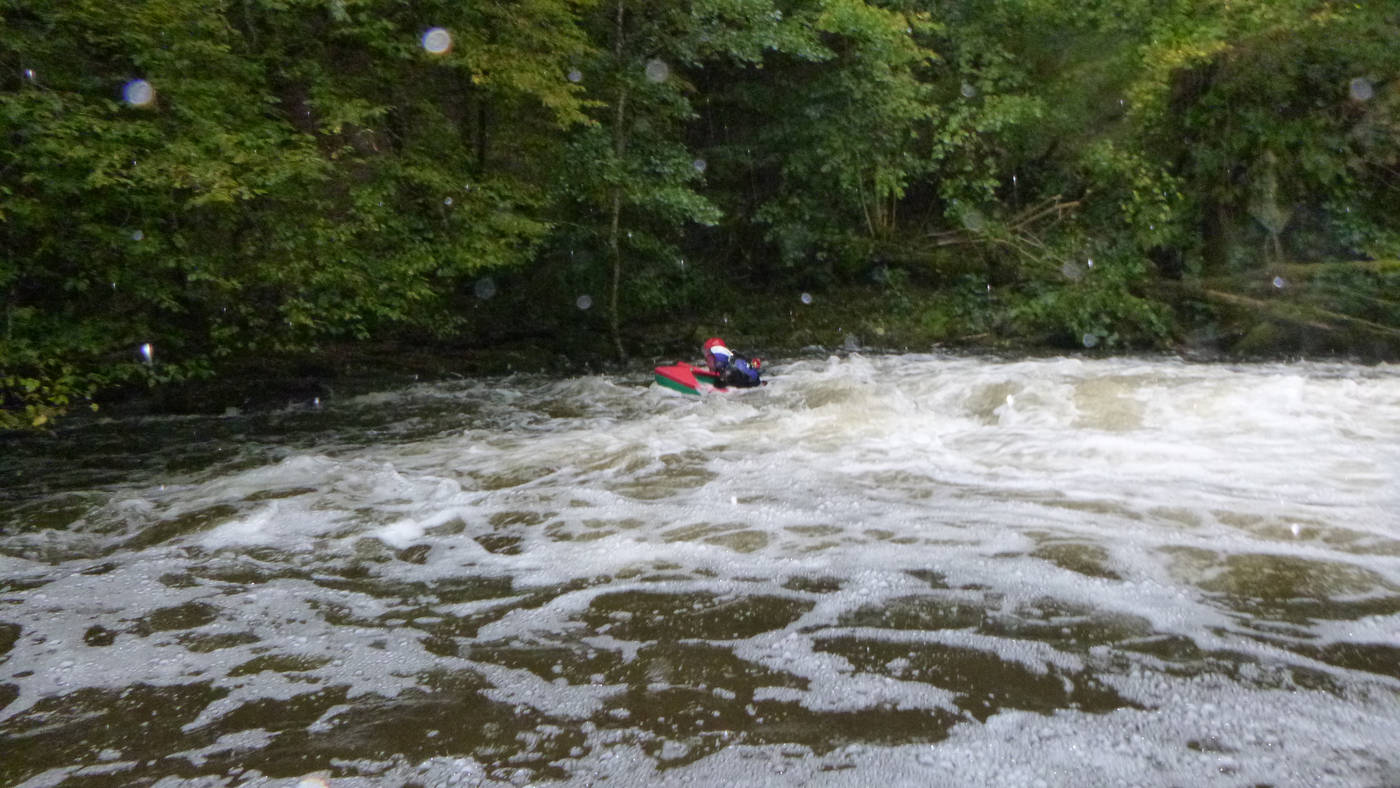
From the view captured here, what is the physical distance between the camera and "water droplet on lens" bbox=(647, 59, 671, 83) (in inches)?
472

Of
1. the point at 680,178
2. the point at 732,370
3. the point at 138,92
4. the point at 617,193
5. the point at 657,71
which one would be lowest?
the point at 732,370

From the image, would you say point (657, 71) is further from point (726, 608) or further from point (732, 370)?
point (726, 608)

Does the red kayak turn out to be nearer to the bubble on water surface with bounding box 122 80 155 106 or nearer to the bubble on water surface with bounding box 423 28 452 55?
the bubble on water surface with bounding box 423 28 452 55

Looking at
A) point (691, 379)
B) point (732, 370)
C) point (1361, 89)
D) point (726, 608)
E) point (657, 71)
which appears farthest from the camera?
point (1361, 89)

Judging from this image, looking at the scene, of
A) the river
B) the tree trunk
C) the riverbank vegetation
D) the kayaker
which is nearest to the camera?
the river

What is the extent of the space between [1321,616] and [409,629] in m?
3.74

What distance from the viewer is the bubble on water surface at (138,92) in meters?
7.93

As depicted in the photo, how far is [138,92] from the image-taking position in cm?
798

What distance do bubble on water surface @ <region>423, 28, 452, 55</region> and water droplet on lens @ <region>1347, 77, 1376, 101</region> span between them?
1217 cm

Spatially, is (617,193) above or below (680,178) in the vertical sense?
below

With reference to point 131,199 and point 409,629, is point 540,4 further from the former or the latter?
point 409,629

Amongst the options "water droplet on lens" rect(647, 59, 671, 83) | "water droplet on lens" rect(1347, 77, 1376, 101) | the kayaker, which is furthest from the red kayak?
"water droplet on lens" rect(1347, 77, 1376, 101)

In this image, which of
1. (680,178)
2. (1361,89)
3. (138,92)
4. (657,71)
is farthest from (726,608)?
(1361,89)

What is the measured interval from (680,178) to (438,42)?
340cm
